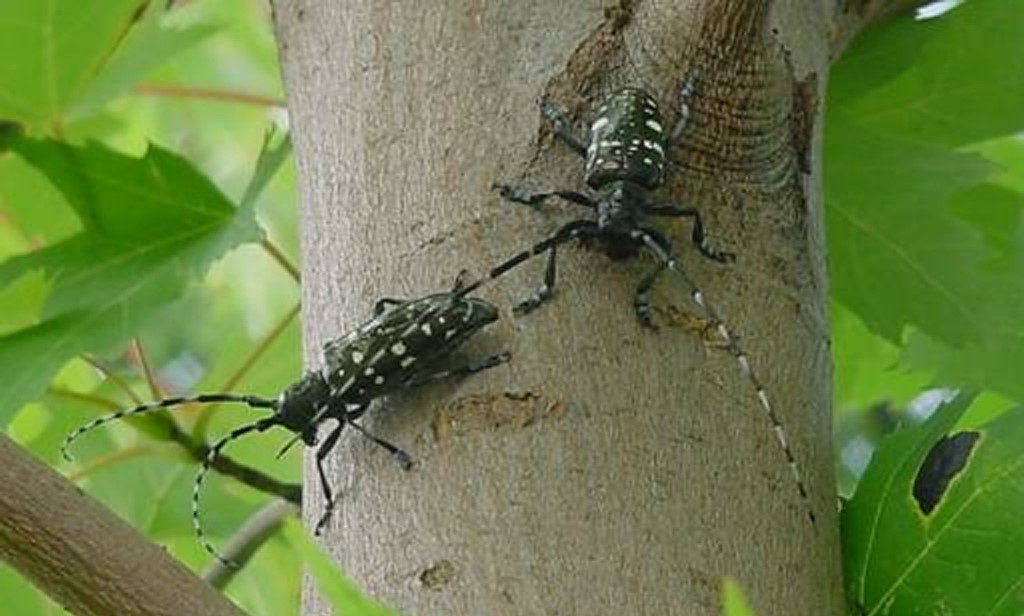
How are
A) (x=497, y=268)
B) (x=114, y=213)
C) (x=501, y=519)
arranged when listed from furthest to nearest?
(x=114, y=213) < (x=497, y=268) < (x=501, y=519)

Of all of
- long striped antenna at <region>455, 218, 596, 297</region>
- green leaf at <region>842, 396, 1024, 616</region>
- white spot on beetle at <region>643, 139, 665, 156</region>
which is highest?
white spot on beetle at <region>643, 139, 665, 156</region>

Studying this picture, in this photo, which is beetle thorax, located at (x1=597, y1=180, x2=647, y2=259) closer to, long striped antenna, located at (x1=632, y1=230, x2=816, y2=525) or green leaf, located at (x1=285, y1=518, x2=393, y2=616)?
long striped antenna, located at (x1=632, y1=230, x2=816, y2=525)

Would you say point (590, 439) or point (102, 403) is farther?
point (102, 403)

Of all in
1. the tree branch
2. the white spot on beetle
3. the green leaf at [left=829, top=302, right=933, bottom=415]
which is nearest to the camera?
the tree branch

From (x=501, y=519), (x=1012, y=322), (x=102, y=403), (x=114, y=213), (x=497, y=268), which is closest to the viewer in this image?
(x=501, y=519)

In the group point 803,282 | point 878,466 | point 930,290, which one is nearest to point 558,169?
point 803,282

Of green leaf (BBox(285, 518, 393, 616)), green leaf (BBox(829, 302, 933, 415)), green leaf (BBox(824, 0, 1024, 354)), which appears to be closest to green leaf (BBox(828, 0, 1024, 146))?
green leaf (BBox(824, 0, 1024, 354))

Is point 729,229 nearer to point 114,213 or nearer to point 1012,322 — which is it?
point 1012,322
